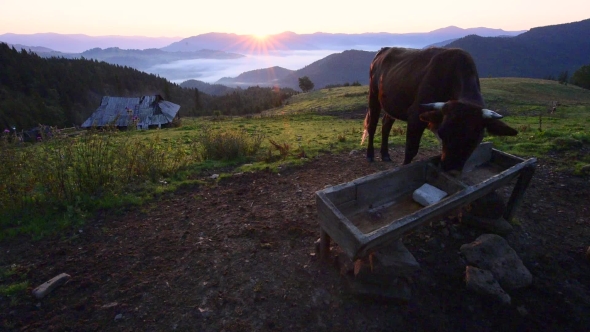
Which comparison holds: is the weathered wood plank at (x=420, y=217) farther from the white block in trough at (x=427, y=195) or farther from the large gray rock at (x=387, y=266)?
the white block in trough at (x=427, y=195)

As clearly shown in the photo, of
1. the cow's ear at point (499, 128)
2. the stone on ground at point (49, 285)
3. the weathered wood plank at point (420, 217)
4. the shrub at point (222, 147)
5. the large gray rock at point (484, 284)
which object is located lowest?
the large gray rock at point (484, 284)

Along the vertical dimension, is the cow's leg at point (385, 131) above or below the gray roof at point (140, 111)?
above

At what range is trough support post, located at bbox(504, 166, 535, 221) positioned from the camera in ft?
13.9

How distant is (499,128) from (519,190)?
1.07m

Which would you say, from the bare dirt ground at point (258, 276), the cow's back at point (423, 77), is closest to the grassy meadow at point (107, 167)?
the bare dirt ground at point (258, 276)

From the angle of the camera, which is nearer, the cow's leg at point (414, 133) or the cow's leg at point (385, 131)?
the cow's leg at point (414, 133)

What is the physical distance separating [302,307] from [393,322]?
36.3 inches

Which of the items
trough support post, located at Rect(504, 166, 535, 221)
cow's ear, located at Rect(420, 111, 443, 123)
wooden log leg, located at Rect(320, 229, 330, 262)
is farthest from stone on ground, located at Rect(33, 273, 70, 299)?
trough support post, located at Rect(504, 166, 535, 221)

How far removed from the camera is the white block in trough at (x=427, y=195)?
390 centimetres

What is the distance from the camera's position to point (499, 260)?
353 cm

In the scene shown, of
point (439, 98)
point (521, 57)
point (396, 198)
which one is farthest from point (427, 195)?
point (521, 57)

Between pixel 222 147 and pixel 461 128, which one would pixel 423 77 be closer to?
pixel 461 128

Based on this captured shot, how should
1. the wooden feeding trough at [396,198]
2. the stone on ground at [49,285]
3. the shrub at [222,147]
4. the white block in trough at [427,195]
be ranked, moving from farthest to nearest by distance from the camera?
the shrub at [222,147], the white block in trough at [427,195], the stone on ground at [49,285], the wooden feeding trough at [396,198]

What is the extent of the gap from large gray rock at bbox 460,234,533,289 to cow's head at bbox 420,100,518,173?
3.18 ft
